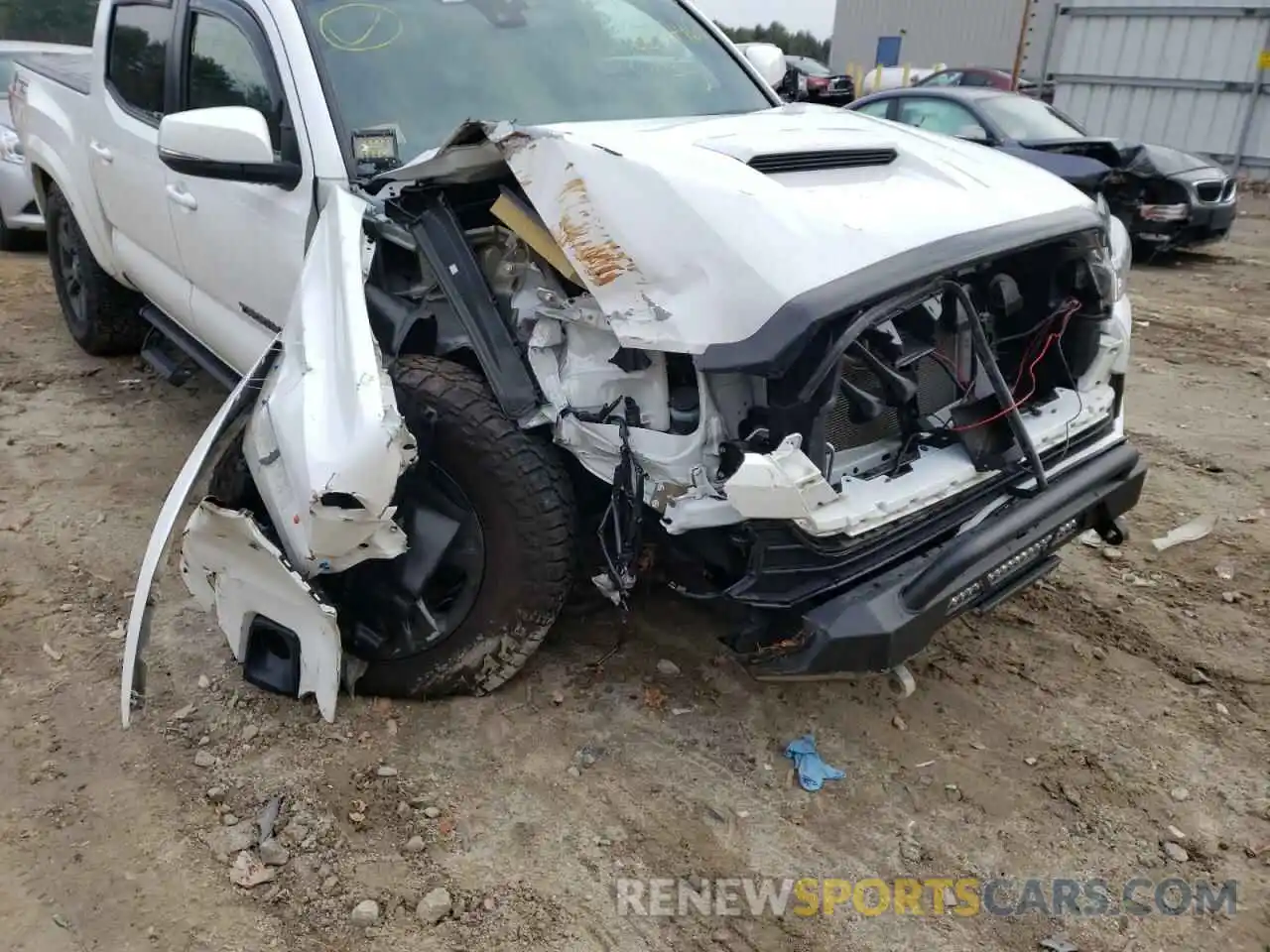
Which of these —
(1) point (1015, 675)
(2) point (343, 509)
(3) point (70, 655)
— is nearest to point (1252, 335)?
(1) point (1015, 675)

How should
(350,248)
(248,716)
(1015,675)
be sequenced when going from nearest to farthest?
(350,248) → (248,716) → (1015,675)

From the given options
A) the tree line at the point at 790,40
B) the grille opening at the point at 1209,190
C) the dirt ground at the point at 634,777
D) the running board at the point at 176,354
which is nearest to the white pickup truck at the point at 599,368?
the dirt ground at the point at 634,777

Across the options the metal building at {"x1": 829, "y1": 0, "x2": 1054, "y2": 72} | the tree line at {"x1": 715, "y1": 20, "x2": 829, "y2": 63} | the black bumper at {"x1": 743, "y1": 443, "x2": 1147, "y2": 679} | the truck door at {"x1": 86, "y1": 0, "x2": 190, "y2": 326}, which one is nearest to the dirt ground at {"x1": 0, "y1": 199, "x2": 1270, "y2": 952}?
the black bumper at {"x1": 743, "y1": 443, "x2": 1147, "y2": 679}

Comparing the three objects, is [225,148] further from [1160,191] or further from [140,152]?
[1160,191]

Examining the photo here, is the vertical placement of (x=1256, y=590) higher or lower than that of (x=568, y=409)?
lower

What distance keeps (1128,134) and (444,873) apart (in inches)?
610

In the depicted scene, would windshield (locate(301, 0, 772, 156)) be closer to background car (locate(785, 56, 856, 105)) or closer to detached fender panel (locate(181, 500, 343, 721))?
detached fender panel (locate(181, 500, 343, 721))

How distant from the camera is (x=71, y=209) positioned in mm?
4992

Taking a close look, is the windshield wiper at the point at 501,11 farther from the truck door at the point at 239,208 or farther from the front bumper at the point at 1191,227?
the front bumper at the point at 1191,227

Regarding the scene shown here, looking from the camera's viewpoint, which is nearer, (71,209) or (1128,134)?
(71,209)

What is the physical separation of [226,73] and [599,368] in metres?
2.06

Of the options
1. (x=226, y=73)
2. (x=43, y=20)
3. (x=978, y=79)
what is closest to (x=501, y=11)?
(x=226, y=73)

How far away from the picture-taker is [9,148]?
773 centimetres

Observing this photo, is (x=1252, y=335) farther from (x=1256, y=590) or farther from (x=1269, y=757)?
(x=1269, y=757)
